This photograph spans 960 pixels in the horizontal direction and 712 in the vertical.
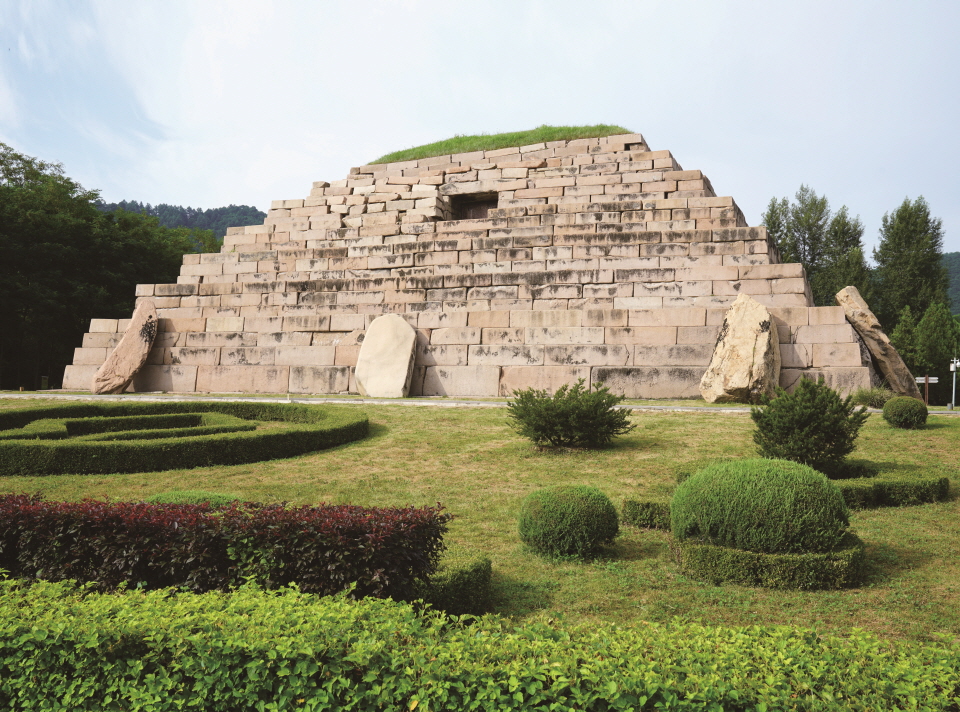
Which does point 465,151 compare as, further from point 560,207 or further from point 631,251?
point 631,251

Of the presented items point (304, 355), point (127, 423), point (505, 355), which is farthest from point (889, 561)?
point (304, 355)

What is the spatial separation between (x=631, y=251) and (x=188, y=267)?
14024 millimetres

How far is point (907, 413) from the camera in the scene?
36.7 feet

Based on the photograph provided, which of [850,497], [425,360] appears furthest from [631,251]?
[850,497]

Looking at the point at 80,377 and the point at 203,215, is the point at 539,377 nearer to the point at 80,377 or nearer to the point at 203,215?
the point at 80,377

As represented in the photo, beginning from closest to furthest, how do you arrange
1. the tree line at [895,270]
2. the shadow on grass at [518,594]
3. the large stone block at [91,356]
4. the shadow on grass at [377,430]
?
the shadow on grass at [518,594], the shadow on grass at [377,430], the large stone block at [91,356], the tree line at [895,270]

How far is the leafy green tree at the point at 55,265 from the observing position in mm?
30656

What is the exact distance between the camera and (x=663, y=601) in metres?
5.59

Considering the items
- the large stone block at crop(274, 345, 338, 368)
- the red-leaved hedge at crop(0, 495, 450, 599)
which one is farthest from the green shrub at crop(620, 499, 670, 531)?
the large stone block at crop(274, 345, 338, 368)

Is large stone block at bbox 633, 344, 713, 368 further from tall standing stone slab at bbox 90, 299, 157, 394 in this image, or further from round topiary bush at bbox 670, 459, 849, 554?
tall standing stone slab at bbox 90, 299, 157, 394

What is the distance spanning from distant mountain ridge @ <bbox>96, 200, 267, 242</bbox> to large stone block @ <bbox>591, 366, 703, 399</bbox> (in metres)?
73.3

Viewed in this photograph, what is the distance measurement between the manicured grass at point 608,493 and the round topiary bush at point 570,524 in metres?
0.16

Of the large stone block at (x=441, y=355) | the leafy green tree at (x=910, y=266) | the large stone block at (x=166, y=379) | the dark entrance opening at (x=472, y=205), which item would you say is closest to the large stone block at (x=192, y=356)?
the large stone block at (x=166, y=379)

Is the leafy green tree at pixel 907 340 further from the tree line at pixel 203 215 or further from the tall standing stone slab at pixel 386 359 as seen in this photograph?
the tree line at pixel 203 215
